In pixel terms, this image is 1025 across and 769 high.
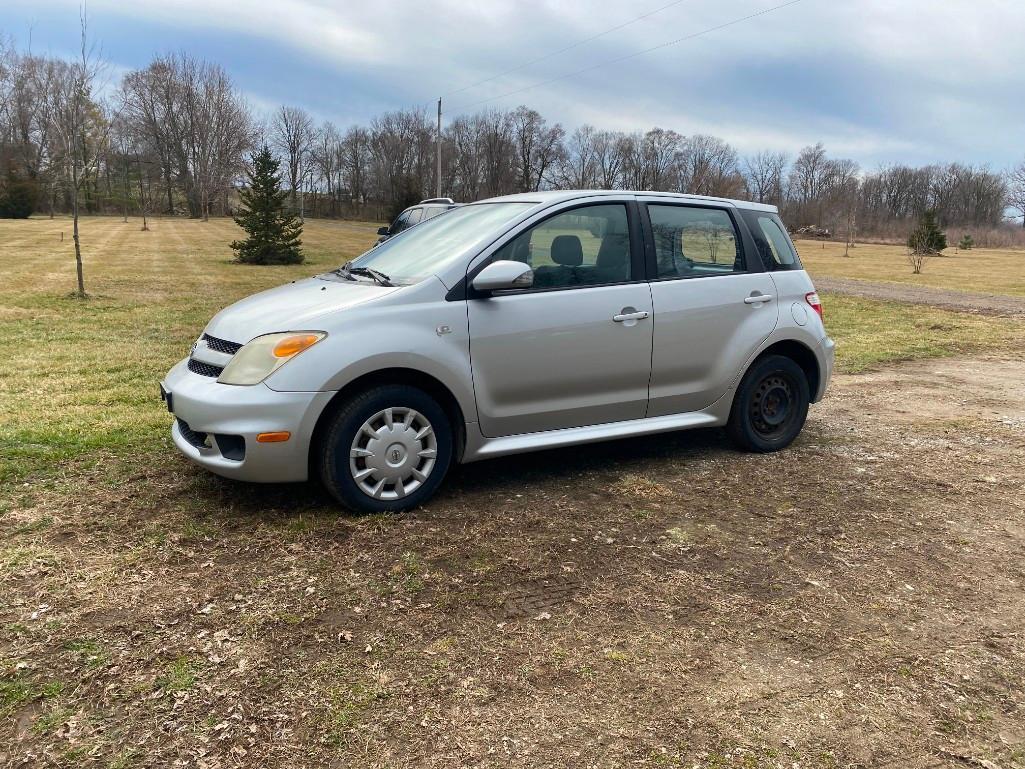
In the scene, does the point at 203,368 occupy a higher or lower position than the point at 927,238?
lower

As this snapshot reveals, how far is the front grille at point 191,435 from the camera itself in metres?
3.89

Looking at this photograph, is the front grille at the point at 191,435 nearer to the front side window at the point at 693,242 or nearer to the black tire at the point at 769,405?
the front side window at the point at 693,242

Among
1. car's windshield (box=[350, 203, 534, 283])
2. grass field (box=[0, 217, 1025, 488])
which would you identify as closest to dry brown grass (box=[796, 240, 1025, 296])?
grass field (box=[0, 217, 1025, 488])

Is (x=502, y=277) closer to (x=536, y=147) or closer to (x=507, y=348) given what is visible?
(x=507, y=348)

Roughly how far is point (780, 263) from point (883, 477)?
5.29 feet

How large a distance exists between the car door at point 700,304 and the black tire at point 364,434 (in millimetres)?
1499

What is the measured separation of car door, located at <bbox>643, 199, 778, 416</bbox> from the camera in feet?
15.4

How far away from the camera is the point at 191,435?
3.98 metres

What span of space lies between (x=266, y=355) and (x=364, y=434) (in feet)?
2.07

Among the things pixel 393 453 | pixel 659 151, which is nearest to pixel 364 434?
pixel 393 453

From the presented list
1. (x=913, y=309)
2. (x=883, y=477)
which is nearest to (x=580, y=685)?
(x=883, y=477)

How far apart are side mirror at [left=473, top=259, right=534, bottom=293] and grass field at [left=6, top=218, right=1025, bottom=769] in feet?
4.02

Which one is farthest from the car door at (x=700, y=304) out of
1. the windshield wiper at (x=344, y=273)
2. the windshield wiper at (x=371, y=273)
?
the windshield wiper at (x=344, y=273)

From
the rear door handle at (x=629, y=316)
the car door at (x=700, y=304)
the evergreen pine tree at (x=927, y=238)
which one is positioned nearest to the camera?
the rear door handle at (x=629, y=316)
